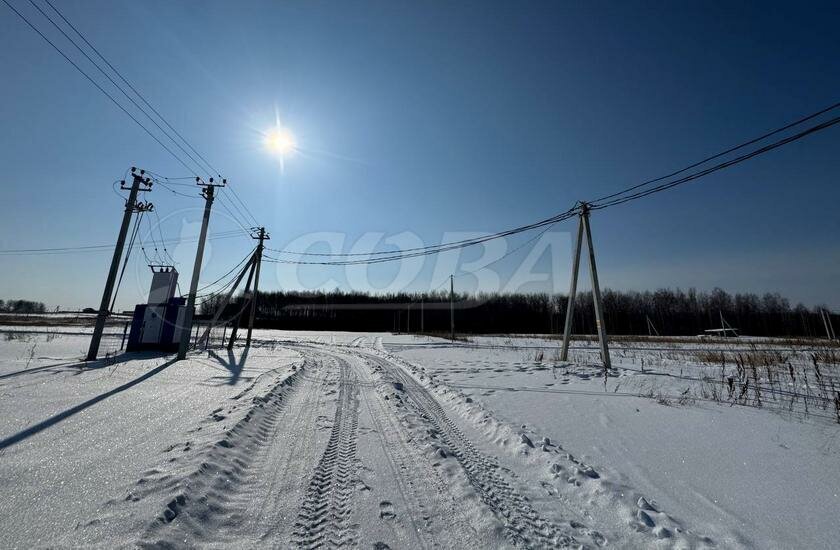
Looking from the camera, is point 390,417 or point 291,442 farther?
point 390,417

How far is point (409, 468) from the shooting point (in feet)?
11.3

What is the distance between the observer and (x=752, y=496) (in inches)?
117

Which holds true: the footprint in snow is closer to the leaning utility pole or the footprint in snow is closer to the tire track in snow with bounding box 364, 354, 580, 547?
the tire track in snow with bounding box 364, 354, 580, 547

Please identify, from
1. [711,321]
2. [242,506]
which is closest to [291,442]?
[242,506]

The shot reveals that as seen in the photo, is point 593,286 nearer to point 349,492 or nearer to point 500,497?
point 500,497

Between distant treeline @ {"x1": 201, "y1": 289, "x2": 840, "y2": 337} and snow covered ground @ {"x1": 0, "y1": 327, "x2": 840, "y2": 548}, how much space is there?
2185 inches

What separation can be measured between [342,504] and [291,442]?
166cm

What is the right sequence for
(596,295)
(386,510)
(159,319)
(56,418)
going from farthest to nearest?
(159,319) < (596,295) < (56,418) < (386,510)

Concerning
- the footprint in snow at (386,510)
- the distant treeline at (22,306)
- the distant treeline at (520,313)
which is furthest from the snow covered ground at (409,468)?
the distant treeline at (22,306)

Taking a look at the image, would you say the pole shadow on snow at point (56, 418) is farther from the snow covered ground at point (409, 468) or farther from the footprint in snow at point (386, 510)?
the footprint in snow at point (386, 510)

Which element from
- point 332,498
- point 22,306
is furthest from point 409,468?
point 22,306

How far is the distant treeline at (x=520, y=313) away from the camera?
63.1m

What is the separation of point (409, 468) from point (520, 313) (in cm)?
7218

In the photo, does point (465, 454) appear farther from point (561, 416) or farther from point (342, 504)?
point (561, 416)
